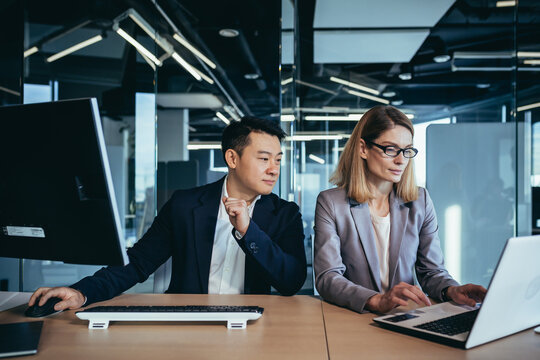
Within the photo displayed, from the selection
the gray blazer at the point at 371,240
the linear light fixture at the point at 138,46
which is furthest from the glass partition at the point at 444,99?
the gray blazer at the point at 371,240

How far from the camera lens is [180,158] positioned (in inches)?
164

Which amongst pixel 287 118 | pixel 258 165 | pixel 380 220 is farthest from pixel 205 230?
pixel 287 118

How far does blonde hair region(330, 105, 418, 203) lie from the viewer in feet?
6.40

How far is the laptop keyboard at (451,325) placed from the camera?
1.10 m

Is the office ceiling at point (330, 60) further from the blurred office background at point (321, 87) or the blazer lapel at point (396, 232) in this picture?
the blazer lapel at point (396, 232)

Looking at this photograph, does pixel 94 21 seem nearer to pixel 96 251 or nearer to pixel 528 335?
pixel 96 251

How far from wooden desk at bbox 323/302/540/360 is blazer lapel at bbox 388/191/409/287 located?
0.69 metres

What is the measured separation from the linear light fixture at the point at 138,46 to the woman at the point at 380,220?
2.65 m

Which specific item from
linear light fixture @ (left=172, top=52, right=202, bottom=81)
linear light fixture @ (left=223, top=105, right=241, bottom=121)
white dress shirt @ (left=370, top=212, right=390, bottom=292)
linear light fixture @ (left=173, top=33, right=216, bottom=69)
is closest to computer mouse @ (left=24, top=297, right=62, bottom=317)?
white dress shirt @ (left=370, top=212, right=390, bottom=292)

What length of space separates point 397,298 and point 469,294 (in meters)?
0.33

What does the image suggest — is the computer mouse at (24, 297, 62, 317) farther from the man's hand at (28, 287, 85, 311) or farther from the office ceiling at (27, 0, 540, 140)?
the office ceiling at (27, 0, 540, 140)

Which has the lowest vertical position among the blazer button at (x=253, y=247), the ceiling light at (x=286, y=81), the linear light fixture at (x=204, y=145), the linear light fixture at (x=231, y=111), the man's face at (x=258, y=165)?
the blazer button at (x=253, y=247)

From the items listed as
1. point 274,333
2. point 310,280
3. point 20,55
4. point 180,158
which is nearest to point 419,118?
point 310,280

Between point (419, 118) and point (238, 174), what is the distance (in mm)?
2589
